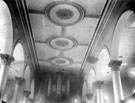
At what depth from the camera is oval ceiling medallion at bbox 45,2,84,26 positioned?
797 cm

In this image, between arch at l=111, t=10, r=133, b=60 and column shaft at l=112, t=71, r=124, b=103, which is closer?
column shaft at l=112, t=71, r=124, b=103

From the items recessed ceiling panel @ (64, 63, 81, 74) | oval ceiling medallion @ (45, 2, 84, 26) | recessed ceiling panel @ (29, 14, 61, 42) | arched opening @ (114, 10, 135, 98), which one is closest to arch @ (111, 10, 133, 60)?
arched opening @ (114, 10, 135, 98)

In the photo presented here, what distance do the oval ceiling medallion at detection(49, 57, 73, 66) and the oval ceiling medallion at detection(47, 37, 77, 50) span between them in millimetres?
1959

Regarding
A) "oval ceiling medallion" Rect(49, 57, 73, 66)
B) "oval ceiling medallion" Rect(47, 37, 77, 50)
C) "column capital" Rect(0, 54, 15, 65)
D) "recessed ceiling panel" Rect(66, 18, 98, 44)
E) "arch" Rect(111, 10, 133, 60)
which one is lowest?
"column capital" Rect(0, 54, 15, 65)

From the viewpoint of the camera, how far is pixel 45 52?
12.8 m

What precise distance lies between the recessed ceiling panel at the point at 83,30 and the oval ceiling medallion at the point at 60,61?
3.20 meters

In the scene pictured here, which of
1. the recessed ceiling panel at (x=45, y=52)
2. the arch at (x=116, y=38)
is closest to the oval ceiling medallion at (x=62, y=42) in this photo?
the recessed ceiling panel at (x=45, y=52)

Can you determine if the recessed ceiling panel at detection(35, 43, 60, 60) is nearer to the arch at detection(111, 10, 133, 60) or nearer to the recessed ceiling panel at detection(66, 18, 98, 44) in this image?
the recessed ceiling panel at detection(66, 18, 98, 44)

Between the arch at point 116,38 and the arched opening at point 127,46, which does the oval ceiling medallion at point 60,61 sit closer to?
the arched opening at point 127,46

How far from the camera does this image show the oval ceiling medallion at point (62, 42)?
10.7 metres

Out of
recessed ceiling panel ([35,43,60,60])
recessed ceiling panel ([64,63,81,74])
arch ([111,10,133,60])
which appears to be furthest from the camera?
recessed ceiling panel ([64,63,81,74])

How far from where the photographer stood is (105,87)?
1861 cm

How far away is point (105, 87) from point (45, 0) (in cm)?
1368

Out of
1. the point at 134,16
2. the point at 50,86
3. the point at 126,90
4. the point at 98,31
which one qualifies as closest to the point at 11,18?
the point at 98,31
